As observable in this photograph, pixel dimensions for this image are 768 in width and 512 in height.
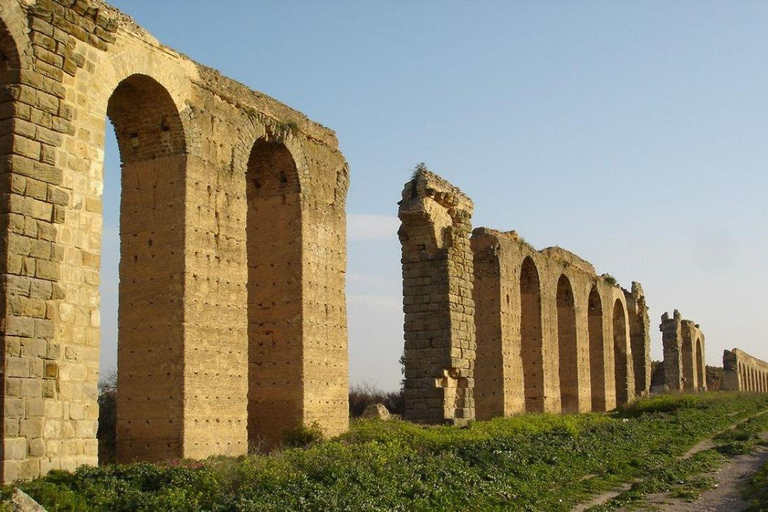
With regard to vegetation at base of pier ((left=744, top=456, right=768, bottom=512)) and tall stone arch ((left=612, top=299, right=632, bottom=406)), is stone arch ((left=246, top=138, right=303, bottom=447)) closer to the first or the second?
vegetation at base of pier ((left=744, top=456, right=768, bottom=512))

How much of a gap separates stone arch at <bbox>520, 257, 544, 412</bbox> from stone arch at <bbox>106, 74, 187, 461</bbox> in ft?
44.5

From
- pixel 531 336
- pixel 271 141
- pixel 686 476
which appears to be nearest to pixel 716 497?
pixel 686 476

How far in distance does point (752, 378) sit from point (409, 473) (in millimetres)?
64129

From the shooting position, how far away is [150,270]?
12461mm

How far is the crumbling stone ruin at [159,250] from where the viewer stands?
9047 mm

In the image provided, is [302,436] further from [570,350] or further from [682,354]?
[682,354]

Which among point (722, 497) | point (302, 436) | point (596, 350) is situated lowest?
point (722, 497)

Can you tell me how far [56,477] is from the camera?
854 cm

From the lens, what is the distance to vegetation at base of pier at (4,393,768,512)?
8.31 meters

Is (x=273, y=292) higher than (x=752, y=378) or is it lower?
higher

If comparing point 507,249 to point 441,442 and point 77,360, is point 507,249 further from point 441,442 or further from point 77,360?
point 77,360

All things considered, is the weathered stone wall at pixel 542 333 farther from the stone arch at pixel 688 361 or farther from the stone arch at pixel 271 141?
the stone arch at pixel 688 361

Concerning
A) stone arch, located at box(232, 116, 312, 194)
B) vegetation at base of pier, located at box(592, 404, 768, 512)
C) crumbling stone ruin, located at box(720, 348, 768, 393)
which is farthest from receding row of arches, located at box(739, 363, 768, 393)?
stone arch, located at box(232, 116, 312, 194)

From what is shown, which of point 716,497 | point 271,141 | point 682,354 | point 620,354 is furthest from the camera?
point 682,354
